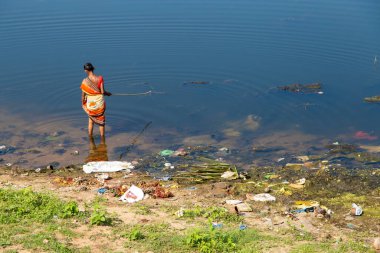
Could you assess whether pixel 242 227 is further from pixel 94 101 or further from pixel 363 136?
pixel 363 136

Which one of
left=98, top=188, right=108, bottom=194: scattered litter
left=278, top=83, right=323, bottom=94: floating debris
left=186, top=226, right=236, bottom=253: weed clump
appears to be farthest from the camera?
left=278, top=83, right=323, bottom=94: floating debris

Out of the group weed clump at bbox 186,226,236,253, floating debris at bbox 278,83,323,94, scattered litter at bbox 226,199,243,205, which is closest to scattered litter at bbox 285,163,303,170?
scattered litter at bbox 226,199,243,205

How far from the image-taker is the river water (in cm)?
1067

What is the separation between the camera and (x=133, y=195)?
24.6 feet

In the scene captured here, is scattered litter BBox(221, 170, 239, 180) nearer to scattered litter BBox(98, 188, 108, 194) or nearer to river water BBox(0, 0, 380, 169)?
river water BBox(0, 0, 380, 169)

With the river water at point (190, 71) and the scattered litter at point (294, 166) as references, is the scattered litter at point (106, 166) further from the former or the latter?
the scattered litter at point (294, 166)

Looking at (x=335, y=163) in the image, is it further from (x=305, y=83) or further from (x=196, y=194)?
(x=305, y=83)

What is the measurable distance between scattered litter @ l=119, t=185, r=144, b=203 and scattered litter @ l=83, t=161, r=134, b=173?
139 cm

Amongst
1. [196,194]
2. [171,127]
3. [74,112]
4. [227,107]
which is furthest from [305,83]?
[196,194]

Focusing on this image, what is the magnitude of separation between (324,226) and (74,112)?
6346mm

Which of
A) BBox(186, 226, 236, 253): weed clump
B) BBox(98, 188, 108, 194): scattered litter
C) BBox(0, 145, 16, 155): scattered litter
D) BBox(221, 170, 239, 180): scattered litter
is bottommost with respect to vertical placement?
BBox(0, 145, 16, 155): scattered litter

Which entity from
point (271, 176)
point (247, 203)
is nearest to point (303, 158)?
point (271, 176)

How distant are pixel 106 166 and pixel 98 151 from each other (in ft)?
3.66

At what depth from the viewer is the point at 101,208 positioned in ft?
22.4
